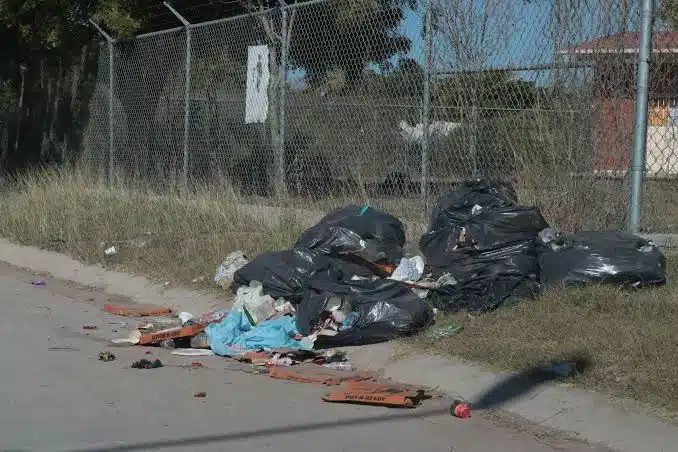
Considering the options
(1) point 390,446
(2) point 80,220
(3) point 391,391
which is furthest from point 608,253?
(2) point 80,220

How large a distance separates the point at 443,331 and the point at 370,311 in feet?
1.94

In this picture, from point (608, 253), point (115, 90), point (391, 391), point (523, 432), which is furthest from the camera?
point (115, 90)

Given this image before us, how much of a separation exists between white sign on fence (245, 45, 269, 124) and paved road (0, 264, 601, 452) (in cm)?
485

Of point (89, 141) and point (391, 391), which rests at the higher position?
point (89, 141)

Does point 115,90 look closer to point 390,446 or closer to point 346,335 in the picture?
point 346,335

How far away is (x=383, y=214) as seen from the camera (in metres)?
8.77

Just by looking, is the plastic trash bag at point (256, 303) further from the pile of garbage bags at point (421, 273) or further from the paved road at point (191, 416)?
the paved road at point (191, 416)

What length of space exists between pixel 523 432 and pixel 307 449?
1260mm

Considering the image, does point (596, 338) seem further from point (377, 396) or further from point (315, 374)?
point (315, 374)

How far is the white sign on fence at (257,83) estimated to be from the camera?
1157 cm

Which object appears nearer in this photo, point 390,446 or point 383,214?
point 390,446

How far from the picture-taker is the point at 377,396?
5.98 m

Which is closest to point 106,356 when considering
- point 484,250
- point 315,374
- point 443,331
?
point 315,374

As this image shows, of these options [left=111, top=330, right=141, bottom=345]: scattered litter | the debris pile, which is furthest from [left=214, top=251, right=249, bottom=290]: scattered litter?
[left=111, top=330, right=141, bottom=345]: scattered litter
